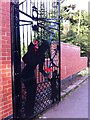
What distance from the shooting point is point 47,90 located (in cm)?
779

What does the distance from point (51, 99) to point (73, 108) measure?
65cm

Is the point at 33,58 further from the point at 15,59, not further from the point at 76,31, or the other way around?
the point at 76,31

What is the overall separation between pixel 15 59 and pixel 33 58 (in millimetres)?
806

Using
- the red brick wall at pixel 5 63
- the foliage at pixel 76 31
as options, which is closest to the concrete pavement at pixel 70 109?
the red brick wall at pixel 5 63

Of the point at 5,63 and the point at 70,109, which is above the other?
the point at 5,63

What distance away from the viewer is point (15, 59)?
240 inches

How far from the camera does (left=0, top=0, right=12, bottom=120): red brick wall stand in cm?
560

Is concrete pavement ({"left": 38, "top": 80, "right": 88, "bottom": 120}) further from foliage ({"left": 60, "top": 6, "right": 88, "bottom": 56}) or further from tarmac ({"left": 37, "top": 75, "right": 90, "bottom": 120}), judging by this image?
foliage ({"left": 60, "top": 6, "right": 88, "bottom": 56})

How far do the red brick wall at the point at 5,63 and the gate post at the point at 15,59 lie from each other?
0.13 m

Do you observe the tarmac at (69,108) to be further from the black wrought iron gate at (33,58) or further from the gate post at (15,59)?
the gate post at (15,59)

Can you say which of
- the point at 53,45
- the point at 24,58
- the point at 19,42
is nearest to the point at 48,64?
the point at 53,45

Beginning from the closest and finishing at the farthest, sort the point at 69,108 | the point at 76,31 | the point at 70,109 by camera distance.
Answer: the point at 70,109 → the point at 69,108 → the point at 76,31

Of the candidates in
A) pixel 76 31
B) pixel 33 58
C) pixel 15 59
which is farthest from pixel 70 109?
pixel 76 31

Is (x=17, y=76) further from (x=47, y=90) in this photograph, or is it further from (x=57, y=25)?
(x=57, y=25)
